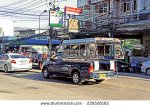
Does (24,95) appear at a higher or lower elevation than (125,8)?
lower

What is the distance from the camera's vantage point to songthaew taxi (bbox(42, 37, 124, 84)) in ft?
52.4

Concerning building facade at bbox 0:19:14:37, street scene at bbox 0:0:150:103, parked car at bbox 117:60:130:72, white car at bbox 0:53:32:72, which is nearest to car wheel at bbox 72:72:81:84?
street scene at bbox 0:0:150:103

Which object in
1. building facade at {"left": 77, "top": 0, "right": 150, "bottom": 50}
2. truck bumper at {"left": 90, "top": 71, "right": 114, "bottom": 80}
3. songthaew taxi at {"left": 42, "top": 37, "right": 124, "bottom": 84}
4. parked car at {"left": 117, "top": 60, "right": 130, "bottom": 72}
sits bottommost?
parked car at {"left": 117, "top": 60, "right": 130, "bottom": 72}

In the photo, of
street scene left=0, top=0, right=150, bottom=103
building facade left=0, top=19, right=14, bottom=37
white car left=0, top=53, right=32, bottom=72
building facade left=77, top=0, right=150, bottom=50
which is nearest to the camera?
street scene left=0, top=0, right=150, bottom=103

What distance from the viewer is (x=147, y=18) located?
3569cm

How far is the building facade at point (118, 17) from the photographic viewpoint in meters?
35.0

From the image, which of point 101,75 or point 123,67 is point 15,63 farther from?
point 123,67

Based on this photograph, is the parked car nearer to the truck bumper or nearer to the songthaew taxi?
the songthaew taxi

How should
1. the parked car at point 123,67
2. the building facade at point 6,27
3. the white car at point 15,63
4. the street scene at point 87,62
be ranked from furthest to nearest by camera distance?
the building facade at point 6,27 → the parked car at point 123,67 → the white car at point 15,63 → the street scene at point 87,62

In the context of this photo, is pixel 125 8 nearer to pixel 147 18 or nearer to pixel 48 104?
pixel 147 18

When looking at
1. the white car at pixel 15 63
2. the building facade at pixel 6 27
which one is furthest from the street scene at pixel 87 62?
the building facade at pixel 6 27

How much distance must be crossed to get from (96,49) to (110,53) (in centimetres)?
Answer: 147

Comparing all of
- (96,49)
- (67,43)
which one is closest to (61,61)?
(67,43)

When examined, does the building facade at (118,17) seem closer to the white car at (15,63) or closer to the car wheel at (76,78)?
the white car at (15,63)
